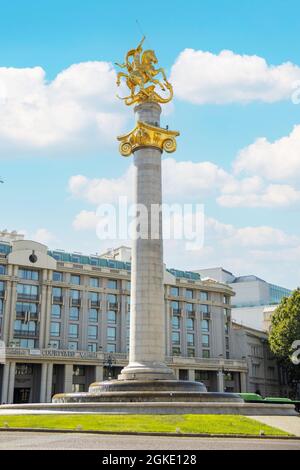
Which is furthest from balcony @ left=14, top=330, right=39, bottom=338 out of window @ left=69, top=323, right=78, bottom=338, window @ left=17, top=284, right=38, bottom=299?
window @ left=69, top=323, right=78, bottom=338

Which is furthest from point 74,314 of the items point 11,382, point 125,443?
point 125,443

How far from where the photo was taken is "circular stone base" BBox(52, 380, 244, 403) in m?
36.7

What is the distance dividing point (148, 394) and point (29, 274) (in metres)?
49.8

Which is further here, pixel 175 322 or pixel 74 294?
pixel 175 322

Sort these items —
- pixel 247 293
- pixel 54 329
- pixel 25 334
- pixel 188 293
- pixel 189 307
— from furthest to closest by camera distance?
pixel 247 293, pixel 188 293, pixel 189 307, pixel 54 329, pixel 25 334

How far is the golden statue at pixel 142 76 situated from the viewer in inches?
1854

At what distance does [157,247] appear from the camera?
142ft

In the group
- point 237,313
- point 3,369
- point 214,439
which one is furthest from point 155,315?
point 237,313

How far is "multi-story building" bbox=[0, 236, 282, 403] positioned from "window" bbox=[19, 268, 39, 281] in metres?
0.15

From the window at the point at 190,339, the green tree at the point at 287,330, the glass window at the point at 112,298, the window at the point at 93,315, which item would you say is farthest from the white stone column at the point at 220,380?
the window at the point at 93,315

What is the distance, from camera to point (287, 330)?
275 feet

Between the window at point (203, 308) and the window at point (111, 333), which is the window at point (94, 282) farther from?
the window at point (203, 308)

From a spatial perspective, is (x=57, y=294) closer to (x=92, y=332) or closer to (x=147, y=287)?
(x=92, y=332)
